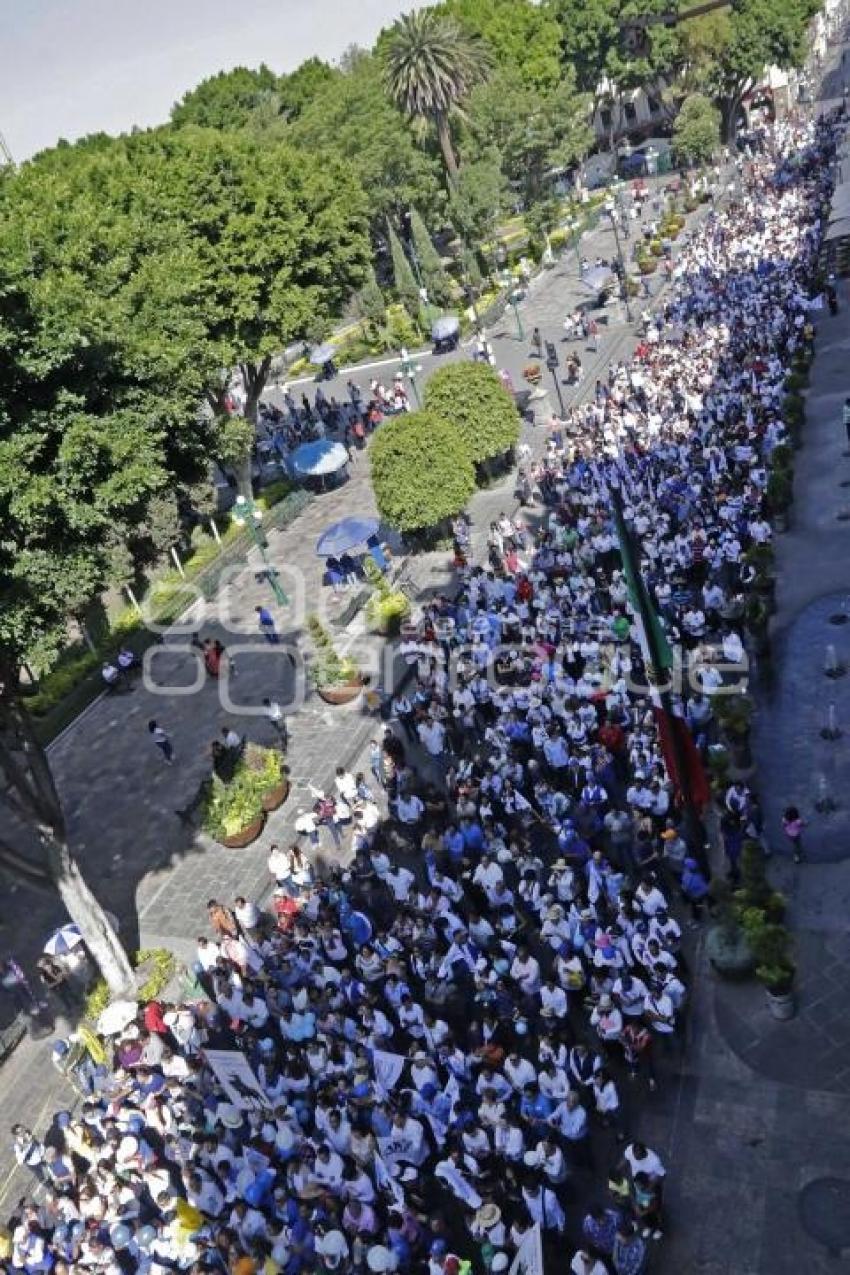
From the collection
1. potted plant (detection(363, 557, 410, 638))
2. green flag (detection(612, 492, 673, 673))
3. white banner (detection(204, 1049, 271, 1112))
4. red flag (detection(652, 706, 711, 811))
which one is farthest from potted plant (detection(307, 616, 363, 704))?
white banner (detection(204, 1049, 271, 1112))

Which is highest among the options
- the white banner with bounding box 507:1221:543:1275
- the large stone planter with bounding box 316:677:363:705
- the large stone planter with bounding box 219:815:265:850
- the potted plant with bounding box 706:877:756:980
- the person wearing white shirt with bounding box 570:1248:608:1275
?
the white banner with bounding box 507:1221:543:1275

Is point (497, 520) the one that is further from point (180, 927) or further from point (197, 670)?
point (180, 927)

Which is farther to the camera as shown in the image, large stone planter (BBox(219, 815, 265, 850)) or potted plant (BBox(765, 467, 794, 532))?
potted plant (BBox(765, 467, 794, 532))

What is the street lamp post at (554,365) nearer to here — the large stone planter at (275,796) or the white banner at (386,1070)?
the large stone planter at (275,796)

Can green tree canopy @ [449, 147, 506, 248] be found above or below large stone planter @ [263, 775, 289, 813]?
above

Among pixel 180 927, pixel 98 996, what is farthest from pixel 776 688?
pixel 98 996

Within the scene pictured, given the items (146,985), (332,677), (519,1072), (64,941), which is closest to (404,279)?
(332,677)

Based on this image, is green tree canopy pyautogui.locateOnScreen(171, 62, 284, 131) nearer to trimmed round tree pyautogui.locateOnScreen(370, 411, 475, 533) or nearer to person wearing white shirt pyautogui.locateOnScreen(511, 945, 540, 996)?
trimmed round tree pyautogui.locateOnScreen(370, 411, 475, 533)

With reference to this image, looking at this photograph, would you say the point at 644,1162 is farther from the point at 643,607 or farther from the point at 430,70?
the point at 430,70
